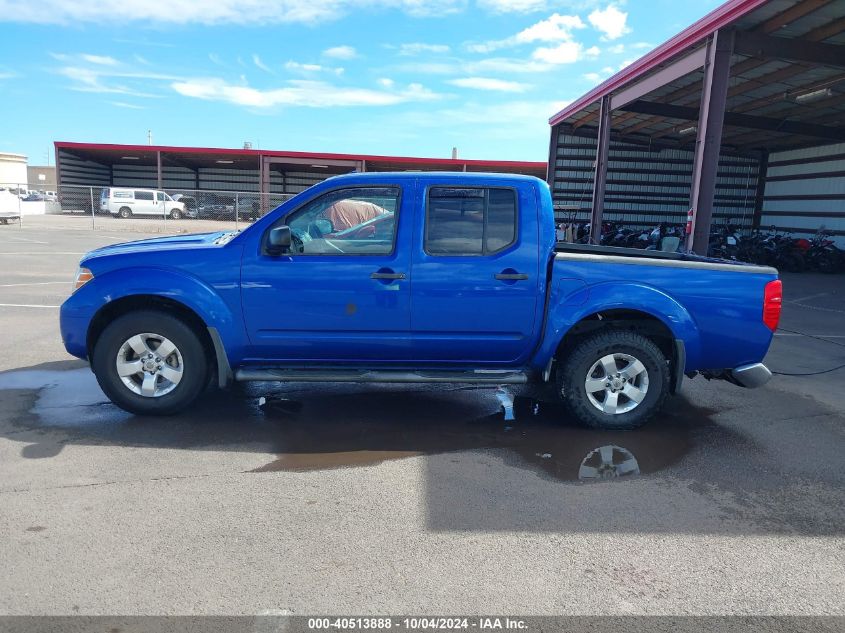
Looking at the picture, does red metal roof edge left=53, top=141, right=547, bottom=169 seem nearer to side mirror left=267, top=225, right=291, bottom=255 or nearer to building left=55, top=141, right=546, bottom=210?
building left=55, top=141, right=546, bottom=210

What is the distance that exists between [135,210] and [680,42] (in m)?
33.2

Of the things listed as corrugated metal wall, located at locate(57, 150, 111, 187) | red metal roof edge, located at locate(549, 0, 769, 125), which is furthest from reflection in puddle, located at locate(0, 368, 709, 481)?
corrugated metal wall, located at locate(57, 150, 111, 187)

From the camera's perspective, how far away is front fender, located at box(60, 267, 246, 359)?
4668 mm

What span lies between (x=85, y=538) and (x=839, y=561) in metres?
3.79

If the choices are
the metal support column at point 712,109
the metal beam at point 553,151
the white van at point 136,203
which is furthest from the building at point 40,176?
the metal support column at point 712,109

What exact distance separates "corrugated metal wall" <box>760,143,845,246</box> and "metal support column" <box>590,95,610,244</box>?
8267 millimetres

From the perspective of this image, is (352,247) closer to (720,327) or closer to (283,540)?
(283,540)

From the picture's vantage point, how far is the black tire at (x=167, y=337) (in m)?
4.75

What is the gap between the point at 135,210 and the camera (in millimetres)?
37219

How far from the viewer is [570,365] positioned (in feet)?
15.9

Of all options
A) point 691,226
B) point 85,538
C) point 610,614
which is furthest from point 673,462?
point 691,226

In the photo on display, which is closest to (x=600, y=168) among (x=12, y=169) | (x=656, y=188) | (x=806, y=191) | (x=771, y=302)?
(x=656, y=188)

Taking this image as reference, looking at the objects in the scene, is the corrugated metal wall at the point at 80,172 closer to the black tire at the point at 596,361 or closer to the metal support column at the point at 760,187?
the metal support column at the point at 760,187

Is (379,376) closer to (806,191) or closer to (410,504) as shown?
(410,504)
